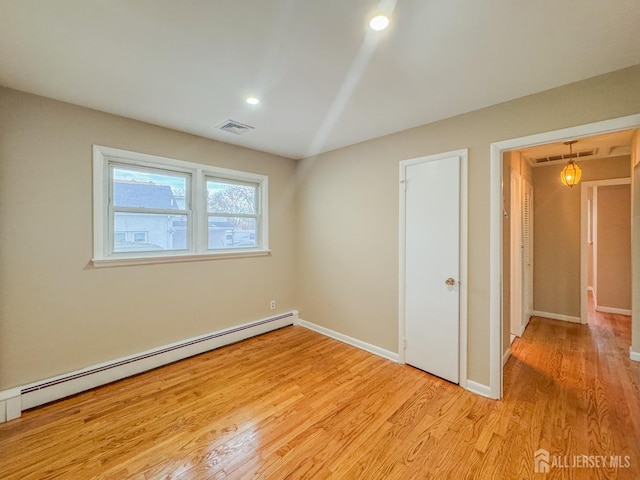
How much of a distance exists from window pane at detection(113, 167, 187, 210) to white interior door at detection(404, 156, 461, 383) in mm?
2631

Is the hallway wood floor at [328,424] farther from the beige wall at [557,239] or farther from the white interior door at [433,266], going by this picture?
the beige wall at [557,239]

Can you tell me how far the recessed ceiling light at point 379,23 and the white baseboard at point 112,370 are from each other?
11.2 ft

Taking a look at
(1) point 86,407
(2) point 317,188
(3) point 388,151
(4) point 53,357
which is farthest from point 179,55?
(1) point 86,407

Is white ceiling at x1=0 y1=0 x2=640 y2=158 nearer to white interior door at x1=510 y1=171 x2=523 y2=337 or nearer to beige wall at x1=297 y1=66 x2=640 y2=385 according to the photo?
beige wall at x1=297 y1=66 x2=640 y2=385

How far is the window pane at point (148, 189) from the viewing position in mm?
2756

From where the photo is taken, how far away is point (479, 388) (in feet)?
8.04

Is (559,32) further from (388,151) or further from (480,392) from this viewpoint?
(480,392)

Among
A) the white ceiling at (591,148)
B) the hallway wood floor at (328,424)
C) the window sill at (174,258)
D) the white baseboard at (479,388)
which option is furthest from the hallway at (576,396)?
the window sill at (174,258)

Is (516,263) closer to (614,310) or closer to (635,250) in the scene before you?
(635,250)

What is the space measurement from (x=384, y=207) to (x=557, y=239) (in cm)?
341

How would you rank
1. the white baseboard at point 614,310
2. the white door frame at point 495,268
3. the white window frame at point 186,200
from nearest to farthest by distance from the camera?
1. the white door frame at point 495,268
2. the white window frame at point 186,200
3. the white baseboard at point 614,310

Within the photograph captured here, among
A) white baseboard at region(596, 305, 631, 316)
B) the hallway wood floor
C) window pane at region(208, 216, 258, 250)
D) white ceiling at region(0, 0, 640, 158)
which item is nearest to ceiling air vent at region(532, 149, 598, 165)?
white ceiling at region(0, 0, 640, 158)

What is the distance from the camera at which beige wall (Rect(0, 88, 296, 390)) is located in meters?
2.18

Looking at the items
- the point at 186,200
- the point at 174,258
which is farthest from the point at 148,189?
the point at 174,258
